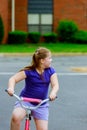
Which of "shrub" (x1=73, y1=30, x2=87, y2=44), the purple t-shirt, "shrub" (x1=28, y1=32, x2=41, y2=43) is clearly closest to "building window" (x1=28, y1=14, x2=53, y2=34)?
"shrub" (x1=28, y1=32, x2=41, y2=43)

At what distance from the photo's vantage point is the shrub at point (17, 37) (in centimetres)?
3262

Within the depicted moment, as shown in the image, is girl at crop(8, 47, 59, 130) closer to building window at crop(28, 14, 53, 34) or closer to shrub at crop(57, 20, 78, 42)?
shrub at crop(57, 20, 78, 42)

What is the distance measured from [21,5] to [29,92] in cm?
2915

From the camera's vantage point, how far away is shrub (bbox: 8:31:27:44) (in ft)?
107

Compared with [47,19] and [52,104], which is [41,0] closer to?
[47,19]

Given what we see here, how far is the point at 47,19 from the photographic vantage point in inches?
1387

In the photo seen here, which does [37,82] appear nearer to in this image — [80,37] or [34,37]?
[34,37]

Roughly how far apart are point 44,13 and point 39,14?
1.04 ft

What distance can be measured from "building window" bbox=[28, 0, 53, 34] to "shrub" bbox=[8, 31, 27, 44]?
213 centimetres

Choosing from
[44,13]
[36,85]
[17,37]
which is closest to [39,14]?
[44,13]

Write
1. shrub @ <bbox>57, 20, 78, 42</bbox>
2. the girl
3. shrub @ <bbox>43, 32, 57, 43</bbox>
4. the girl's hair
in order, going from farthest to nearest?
shrub @ <bbox>57, 20, 78, 42</bbox>
shrub @ <bbox>43, 32, 57, 43</bbox>
the girl
the girl's hair

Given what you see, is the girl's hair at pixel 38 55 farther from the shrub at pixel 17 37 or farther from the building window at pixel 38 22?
the building window at pixel 38 22

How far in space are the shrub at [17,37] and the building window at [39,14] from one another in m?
2.13

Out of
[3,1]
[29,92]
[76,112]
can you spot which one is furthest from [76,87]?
[3,1]
